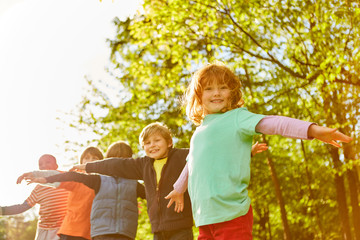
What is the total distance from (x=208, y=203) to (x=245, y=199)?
230 millimetres

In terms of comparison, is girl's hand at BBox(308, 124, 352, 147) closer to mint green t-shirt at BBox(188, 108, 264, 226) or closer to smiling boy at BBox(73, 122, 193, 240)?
mint green t-shirt at BBox(188, 108, 264, 226)

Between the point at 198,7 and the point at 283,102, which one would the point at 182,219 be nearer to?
the point at 198,7

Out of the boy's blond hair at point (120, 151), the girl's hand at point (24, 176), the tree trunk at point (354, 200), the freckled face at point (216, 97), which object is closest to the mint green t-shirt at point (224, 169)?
the freckled face at point (216, 97)

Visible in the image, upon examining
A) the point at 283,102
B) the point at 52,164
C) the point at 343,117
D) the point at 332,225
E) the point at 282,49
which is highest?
the point at 282,49

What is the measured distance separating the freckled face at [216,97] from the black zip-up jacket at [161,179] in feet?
4.89

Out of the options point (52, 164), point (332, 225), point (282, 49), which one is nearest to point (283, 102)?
point (282, 49)

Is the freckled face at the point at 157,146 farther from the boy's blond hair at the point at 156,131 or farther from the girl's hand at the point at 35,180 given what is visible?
the girl's hand at the point at 35,180

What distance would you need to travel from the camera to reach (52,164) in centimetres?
703

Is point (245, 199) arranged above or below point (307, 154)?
below

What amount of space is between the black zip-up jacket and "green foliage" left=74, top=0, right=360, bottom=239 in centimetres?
365

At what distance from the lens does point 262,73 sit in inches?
600

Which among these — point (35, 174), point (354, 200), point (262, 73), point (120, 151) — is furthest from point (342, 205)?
point (35, 174)

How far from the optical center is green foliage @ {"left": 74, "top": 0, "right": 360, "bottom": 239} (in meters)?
9.27

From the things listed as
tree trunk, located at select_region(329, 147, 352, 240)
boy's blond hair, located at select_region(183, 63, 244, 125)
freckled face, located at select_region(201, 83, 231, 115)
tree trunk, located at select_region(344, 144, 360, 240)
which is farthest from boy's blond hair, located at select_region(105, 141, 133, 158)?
tree trunk, located at select_region(329, 147, 352, 240)
